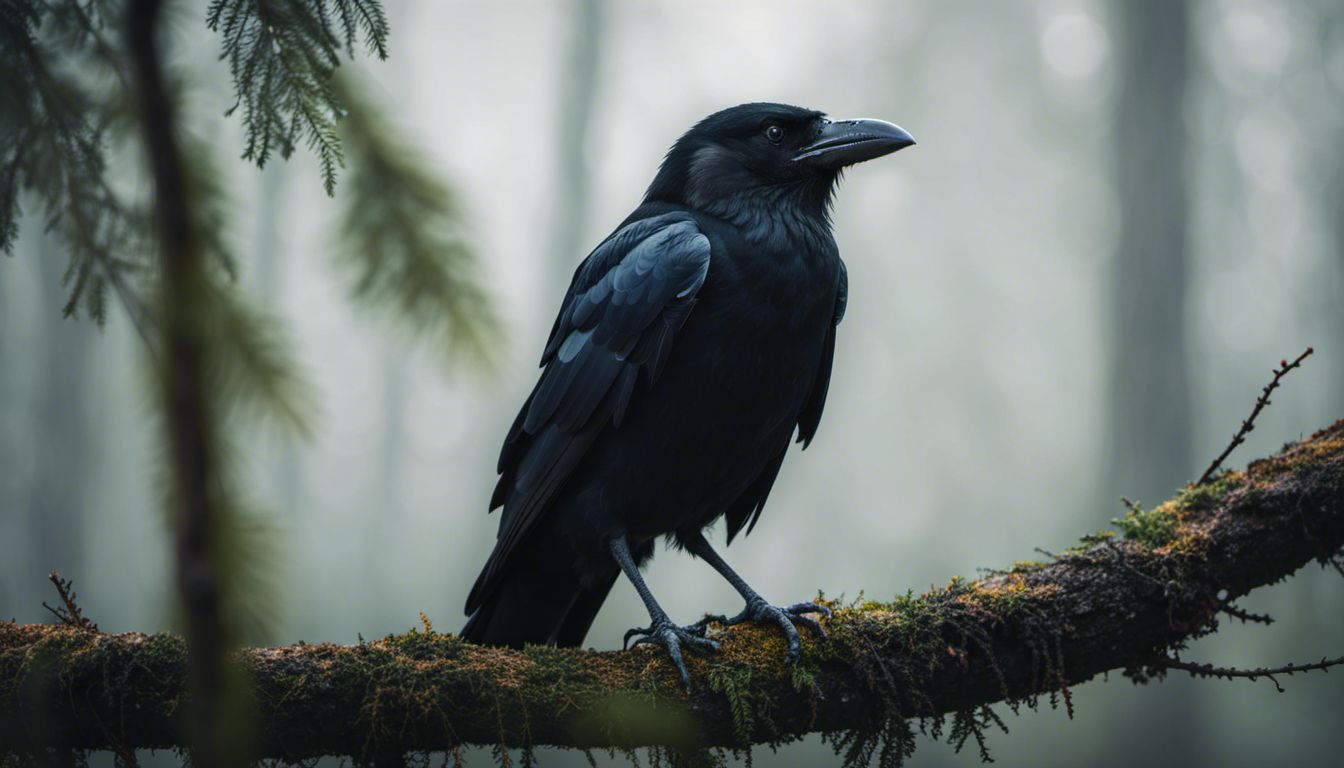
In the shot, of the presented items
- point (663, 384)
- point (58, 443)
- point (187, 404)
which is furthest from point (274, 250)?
point (187, 404)

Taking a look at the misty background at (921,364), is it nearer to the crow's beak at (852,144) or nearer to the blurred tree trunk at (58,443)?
the blurred tree trunk at (58,443)

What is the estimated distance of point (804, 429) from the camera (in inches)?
153

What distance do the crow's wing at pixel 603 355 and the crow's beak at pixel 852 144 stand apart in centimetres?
58

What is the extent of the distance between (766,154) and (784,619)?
173 centimetres

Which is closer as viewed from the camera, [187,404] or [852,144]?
[187,404]

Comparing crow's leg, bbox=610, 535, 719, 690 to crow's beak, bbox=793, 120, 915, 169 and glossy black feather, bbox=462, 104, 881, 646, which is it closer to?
glossy black feather, bbox=462, 104, 881, 646

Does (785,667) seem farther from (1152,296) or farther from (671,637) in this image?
(1152,296)

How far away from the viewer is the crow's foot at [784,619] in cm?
281

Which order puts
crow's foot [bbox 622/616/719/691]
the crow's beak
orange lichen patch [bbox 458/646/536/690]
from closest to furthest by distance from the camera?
1. orange lichen patch [bbox 458/646/536/690]
2. crow's foot [bbox 622/616/719/691]
3. the crow's beak

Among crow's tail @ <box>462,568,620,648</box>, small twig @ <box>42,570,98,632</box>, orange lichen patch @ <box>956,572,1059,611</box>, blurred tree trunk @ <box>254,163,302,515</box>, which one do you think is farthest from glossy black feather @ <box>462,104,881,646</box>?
blurred tree trunk @ <box>254,163,302,515</box>

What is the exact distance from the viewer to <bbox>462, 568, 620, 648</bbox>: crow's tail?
3537 millimetres

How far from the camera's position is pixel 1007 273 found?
29.6m

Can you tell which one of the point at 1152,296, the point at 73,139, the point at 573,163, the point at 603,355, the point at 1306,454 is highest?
the point at 573,163

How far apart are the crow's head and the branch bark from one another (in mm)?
1544
